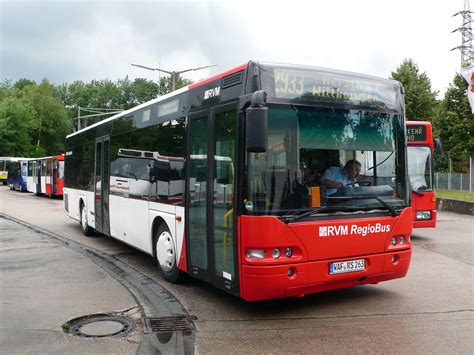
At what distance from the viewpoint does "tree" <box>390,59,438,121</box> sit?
37594 mm

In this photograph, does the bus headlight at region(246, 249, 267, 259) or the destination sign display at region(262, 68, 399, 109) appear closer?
the bus headlight at region(246, 249, 267, 259)

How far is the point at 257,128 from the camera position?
5.15 meters

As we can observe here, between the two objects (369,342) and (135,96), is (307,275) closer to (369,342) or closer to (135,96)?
(369,342)

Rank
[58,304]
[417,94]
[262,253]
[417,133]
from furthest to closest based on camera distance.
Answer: [417,94] → [417,133] → [58,304] → [262,253]

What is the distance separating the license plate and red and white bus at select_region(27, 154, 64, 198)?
29.1m

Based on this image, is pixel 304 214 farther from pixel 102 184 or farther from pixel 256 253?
pixel 102 184

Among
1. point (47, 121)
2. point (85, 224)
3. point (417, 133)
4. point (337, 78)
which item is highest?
point (47, 121)

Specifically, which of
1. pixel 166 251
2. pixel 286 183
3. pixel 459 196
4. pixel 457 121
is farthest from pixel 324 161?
pixel 457 121

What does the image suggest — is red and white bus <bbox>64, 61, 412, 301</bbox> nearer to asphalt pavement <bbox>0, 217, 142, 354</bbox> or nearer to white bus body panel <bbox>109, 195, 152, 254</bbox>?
asphalt pavement <bbox>0, 217, 142, 354</bbox>

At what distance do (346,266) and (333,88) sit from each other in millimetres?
2164

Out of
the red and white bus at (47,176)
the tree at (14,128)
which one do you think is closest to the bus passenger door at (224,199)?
the red and white bus at (47,176)

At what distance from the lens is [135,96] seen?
301 ft

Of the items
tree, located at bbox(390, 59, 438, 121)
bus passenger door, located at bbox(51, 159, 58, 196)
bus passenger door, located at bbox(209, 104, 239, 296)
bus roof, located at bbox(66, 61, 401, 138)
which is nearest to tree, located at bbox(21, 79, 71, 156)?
bus passenger door, located at bbox(51, 159, 58, 196)

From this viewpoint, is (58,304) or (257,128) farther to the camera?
(58,304)
